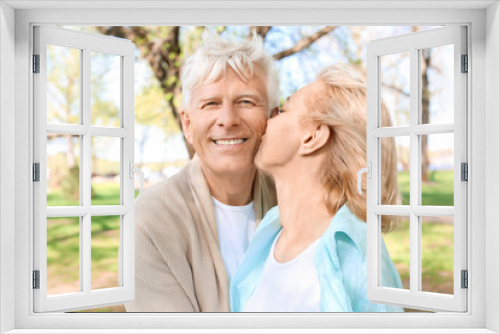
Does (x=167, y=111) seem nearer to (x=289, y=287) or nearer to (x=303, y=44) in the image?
(x=303, y=44)

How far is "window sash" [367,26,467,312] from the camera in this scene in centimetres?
267

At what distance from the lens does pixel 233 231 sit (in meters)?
3.75

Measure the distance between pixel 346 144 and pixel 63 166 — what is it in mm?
4172

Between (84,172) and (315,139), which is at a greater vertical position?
(315,139)

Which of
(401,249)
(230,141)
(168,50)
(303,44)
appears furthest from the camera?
(401,249)

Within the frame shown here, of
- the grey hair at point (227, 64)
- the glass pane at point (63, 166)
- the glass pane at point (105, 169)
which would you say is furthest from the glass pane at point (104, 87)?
the grey hair at point (227, 64)

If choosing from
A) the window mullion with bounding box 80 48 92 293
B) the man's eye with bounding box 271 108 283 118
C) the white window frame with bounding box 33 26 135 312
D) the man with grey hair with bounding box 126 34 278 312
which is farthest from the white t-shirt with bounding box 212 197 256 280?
the window mullion with bounding box 80 48 92 293

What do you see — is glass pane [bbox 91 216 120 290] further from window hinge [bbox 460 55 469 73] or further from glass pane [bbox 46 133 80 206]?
window hinge [bbox 460 55 469 73]

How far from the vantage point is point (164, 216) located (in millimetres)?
3646

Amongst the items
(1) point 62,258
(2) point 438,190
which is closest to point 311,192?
(2) point 438,190

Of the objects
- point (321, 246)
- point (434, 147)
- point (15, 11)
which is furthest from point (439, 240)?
point (15, 11)

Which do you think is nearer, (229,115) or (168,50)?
(229,115)

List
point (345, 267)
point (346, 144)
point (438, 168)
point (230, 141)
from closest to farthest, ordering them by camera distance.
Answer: point (345, 267)
point (346, 144)
point (230, 141)
point (438, 168)

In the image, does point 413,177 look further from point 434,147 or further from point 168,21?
point 434,147
